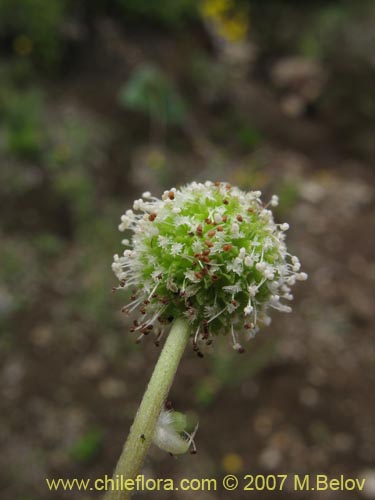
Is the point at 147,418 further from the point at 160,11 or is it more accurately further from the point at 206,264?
the point at 160,11

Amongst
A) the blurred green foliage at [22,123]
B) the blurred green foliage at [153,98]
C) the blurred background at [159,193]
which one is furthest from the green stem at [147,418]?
the blurred green foliage at [153,98]

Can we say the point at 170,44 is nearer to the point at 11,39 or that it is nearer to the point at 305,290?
the point at 11,39

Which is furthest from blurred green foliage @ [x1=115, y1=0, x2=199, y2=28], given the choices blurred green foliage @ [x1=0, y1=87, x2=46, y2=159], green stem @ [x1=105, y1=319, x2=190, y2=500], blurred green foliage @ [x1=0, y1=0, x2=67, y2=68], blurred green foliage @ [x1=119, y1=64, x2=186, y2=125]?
green stem @ [x1=105, y1=319, x2=190, y2=500]

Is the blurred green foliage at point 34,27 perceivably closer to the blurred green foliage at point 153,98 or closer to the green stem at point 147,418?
the blurred green foliage at point 153,98

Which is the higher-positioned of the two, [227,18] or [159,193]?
[227,18]

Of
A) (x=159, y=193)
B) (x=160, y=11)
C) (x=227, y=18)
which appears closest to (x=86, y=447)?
(x=159, y=193)

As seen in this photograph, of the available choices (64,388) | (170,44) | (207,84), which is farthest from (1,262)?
(170,44)
